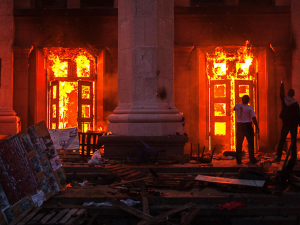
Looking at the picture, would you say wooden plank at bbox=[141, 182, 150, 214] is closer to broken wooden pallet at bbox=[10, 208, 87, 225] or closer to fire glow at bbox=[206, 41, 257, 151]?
broken wooden pallet at bbox=[10, 208, 87, 225]

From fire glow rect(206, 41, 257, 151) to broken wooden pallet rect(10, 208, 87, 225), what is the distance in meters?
10.0

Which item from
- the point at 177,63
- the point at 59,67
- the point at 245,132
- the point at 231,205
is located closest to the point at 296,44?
the point at 177,63

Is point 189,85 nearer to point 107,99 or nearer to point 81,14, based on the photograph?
point 107,99

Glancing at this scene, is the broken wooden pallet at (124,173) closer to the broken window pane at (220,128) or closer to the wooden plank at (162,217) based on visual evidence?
the wooden plank at (162,217)

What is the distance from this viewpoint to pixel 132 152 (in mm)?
9961

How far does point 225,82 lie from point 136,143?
246 inches

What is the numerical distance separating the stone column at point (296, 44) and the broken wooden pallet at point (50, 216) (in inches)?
436

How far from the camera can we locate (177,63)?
563 inches

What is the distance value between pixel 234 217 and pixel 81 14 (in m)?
11.2

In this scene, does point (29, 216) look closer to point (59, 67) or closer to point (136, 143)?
point (136, 143)

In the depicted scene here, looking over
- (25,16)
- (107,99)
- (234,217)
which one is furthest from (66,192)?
(25,16)

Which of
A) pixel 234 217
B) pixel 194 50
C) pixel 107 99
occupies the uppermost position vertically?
pixel 194 50

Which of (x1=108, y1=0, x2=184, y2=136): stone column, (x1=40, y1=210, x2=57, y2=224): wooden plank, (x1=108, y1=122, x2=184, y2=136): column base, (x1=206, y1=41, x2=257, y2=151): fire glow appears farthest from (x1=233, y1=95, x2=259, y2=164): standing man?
Answer: (x1=40, y1=210, x2=57, y2=224): wooden plank

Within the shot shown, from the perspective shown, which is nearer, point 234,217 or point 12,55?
point 234,217
